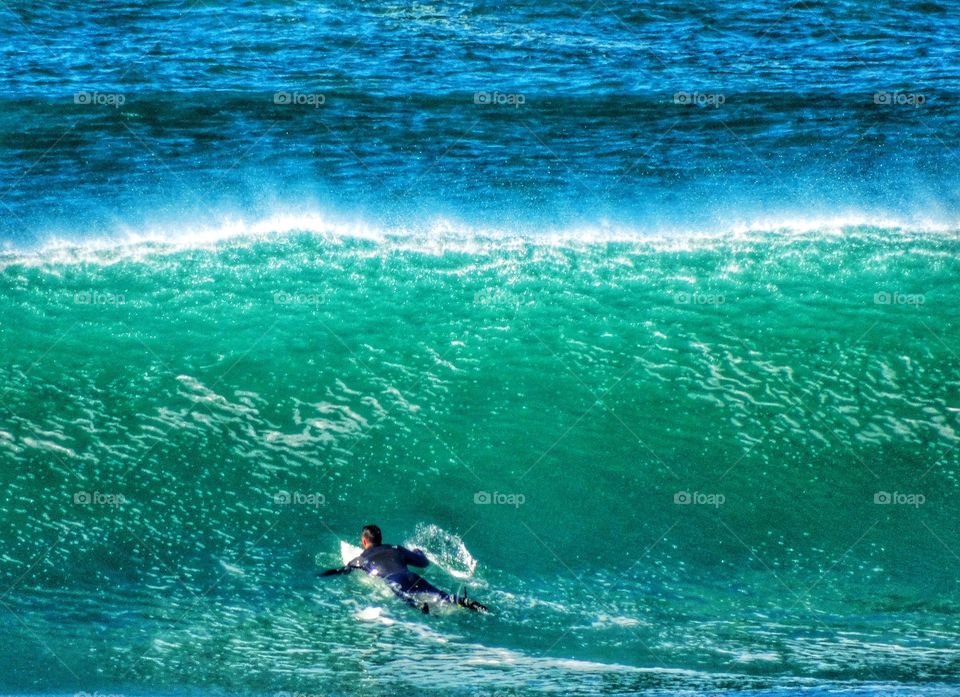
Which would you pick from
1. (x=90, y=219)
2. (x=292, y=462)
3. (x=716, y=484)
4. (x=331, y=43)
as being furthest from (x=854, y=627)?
(x=331, y=43)

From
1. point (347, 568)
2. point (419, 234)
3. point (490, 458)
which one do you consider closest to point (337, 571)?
point (347, 568)

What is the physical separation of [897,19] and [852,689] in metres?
17.3

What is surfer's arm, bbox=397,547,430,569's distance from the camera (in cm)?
1148

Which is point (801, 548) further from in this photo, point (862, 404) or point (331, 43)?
point (331, 43)

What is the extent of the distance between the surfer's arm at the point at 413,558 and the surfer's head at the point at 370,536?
249mm

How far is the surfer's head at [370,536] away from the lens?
11586 mm

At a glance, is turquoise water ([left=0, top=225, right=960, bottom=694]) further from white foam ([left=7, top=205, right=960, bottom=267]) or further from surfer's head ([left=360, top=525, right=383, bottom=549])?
surfer's head ([left=360, top=525, right=383, bottom=549])

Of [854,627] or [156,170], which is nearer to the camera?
[854,627]

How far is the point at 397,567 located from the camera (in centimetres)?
1133

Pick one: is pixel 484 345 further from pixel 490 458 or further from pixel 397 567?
pixel 397 567

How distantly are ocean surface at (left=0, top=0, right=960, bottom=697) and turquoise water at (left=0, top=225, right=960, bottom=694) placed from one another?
0.15 feet

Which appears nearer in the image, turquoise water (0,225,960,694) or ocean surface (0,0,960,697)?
turquoise water (0,225,960,694)

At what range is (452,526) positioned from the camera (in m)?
12.7

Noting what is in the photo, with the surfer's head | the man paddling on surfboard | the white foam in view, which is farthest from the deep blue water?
the man paddling on surfboard
